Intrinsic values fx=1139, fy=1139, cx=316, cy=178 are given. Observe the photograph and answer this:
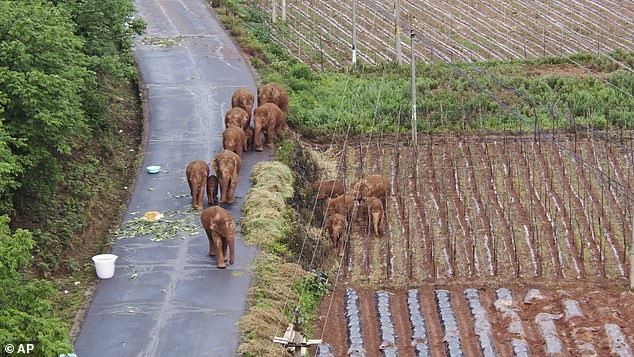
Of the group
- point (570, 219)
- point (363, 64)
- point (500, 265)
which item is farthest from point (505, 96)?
point (500, 265)

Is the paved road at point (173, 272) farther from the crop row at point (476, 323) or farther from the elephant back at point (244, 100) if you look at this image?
the crop row at point (476, 323)

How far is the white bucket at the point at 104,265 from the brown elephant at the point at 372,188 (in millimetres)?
7666

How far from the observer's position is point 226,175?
90.8ft

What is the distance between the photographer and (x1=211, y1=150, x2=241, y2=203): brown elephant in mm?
27655

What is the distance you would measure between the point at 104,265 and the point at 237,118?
9.61m

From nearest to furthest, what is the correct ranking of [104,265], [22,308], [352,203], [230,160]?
[22,308]
[104,265]
[230,160]
[352,203]

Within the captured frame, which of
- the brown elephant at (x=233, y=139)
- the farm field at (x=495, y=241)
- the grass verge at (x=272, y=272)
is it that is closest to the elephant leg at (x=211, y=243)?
the grass verge at (x=272, y=272)

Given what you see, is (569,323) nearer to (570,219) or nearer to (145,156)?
(570,219)

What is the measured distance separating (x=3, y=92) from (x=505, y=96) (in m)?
20.0

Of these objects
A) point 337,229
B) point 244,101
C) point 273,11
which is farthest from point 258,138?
point 273,11

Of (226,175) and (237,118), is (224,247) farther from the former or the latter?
(237,118)

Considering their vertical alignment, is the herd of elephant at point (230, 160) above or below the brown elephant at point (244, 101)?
below

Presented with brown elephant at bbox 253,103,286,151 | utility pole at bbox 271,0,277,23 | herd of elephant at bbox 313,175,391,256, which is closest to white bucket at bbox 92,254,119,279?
herd of elephant at bbox 313,175,391,256
